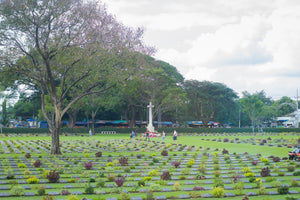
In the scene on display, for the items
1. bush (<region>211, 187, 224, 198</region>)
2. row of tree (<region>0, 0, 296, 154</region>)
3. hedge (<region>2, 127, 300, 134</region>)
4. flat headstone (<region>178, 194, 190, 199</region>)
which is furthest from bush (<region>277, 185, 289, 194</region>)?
hedge (<region>2, 127, 300, 134</region>)

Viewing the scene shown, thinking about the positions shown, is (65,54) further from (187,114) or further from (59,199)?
(187,114)

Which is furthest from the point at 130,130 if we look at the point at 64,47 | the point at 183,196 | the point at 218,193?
the point at 218,193

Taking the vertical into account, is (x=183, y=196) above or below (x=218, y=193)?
below

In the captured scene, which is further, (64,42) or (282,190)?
(64,42)

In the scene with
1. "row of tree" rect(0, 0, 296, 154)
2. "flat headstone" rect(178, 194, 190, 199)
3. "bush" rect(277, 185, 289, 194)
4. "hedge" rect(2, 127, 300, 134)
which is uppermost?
"row of tree" rect(0, 0, 296, 154)

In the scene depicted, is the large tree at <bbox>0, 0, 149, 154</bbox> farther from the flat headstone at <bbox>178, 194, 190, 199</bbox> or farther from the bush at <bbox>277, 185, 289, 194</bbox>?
the bush at <bbox>277, 185, 289, 194</bbox>

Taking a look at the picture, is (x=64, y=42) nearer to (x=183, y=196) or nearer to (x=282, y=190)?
(x=183, y=196)

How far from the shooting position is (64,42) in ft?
79.7

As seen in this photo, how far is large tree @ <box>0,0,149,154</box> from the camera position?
22.9m

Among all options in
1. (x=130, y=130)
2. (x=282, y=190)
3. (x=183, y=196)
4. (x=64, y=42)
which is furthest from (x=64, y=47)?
(x=130, y=130)

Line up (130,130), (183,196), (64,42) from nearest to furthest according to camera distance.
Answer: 1. (183,196)
2. (64,42)
3. (130,130)

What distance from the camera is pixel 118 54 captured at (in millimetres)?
26438

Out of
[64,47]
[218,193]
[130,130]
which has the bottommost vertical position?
[218,193]

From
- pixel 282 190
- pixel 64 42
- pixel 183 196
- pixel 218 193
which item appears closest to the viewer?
pixel 218 193
